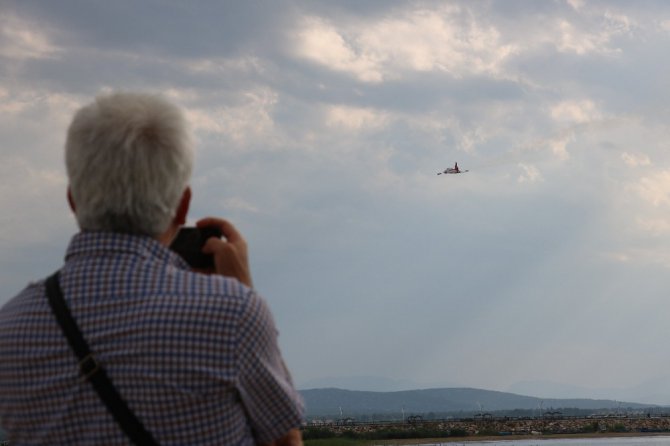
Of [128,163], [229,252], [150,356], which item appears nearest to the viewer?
[150,356]

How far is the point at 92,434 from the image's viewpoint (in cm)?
243

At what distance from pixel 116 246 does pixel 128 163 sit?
24cm

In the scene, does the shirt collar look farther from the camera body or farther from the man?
the camera body

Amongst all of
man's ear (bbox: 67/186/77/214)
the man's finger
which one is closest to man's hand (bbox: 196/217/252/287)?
the man's finger

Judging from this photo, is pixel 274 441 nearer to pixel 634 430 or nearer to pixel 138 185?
pixel 138 185

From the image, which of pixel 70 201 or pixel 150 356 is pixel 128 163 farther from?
pixel 150 356

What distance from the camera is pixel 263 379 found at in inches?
98.4

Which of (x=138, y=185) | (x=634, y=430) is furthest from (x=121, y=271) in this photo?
(x=634, y=430)

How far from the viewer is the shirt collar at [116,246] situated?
2596 mm

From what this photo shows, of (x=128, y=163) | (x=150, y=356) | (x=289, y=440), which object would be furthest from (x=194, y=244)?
(x=289, y=440)

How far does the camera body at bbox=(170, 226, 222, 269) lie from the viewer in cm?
283

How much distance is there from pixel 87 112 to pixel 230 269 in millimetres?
627

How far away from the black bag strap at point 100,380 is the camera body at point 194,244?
1.40ft

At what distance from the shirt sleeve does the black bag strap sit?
292 mm
